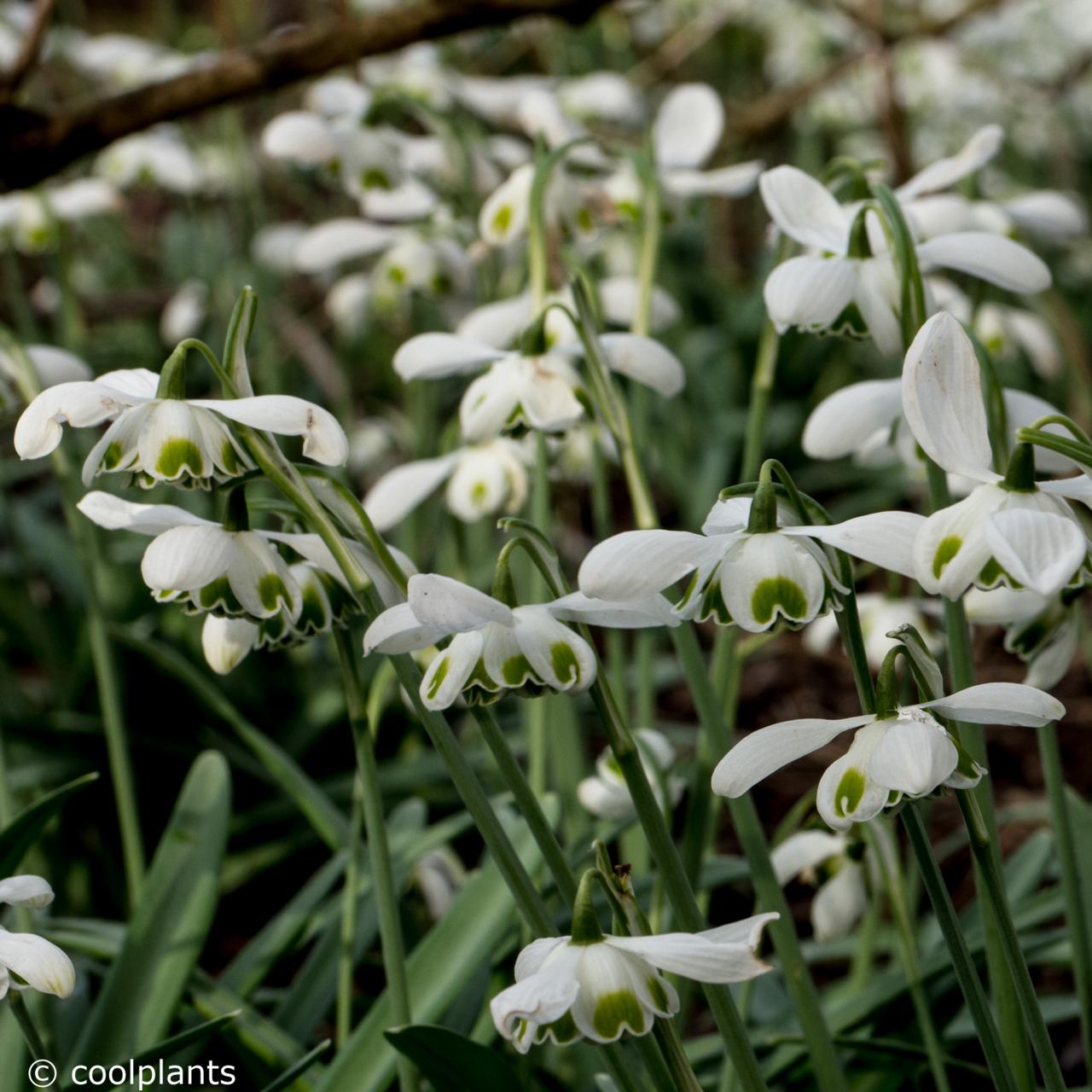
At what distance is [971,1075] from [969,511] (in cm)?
92

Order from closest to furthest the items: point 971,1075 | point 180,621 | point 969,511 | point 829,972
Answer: point 969,511 → point 971,1075 → point 829,972 → point 180,621

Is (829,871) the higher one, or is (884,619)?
(884,619)

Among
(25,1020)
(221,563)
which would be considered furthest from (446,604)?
(25,1020)

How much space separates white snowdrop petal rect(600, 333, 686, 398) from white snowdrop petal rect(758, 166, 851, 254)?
0.15 m

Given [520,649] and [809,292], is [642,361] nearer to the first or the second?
[809,292]

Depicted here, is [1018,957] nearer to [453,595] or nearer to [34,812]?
[453,595]

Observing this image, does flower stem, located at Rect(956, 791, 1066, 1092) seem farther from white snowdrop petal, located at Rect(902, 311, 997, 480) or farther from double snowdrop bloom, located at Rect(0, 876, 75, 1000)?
double snowdrop bloom, located at Rect(0, 876, 75, 1000)

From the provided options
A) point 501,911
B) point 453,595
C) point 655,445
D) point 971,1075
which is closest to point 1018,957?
point 453,595

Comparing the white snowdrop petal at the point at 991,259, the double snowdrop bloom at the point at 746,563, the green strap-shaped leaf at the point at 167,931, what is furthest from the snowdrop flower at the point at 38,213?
the double snowdrop bloom at the point at 746,563

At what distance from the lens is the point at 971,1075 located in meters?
1.42

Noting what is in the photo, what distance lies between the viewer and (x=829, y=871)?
4.29ft

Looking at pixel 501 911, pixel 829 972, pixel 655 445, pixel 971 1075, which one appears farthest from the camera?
pixel 655 445

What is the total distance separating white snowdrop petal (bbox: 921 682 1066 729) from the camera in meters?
0.72

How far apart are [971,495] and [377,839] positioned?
0.46 metres
